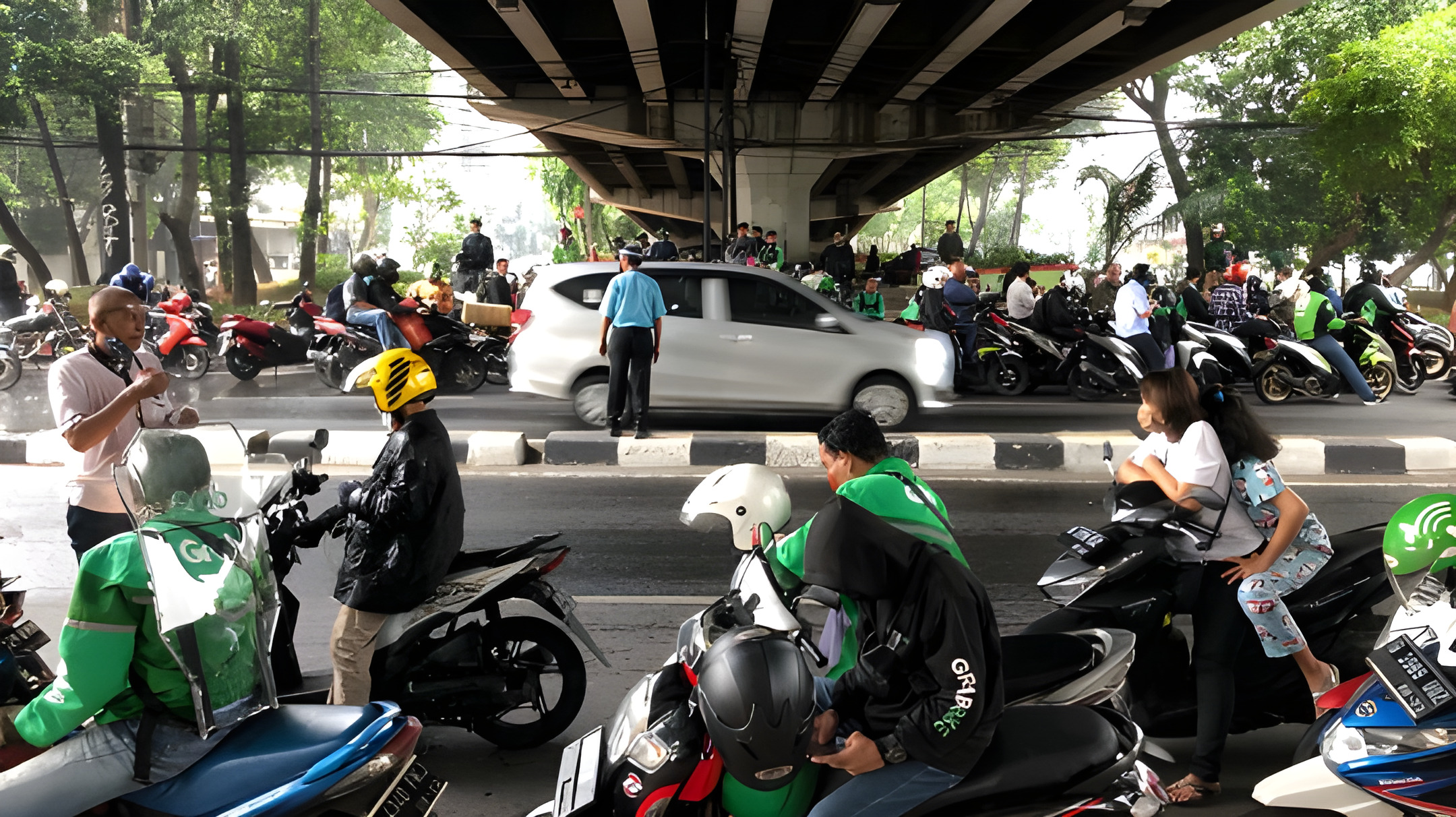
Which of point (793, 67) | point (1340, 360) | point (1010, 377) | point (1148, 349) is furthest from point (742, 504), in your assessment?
point (793, 67)

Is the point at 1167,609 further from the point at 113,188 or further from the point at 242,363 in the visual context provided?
the point at 113,188

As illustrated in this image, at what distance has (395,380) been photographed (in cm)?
357

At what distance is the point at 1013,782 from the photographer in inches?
93.1

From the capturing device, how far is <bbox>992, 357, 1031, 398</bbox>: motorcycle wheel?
43.7 feet

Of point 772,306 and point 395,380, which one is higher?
point 772,306

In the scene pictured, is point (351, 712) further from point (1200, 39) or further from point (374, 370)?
point (1200, 39)

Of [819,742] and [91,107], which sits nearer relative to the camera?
[819,742]

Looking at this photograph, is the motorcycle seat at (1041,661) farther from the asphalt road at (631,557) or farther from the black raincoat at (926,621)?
the asphalt road at (631,557)

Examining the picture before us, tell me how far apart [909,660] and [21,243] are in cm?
2502

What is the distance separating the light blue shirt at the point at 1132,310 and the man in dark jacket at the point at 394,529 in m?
10.00

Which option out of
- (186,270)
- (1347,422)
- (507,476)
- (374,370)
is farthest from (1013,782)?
(186,270)

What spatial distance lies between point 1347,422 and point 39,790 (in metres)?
11.8

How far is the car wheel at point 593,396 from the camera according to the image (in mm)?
10273

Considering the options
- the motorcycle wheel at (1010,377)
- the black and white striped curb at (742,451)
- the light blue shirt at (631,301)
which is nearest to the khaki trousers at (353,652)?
the black and white striped curb at (742,451)
